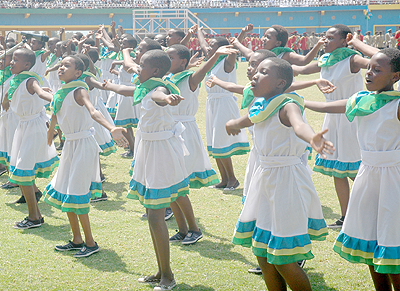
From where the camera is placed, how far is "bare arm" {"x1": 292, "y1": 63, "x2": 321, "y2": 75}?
5.11m

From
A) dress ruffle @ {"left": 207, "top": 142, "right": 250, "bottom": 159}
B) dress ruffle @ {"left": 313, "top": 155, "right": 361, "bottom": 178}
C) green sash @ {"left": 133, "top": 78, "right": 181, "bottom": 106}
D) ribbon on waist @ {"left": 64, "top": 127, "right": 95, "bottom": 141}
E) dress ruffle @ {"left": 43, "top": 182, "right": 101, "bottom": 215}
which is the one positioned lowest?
dress ruffle @ {"left": 43, "top": 182, "right": 101, "bottom": 215}

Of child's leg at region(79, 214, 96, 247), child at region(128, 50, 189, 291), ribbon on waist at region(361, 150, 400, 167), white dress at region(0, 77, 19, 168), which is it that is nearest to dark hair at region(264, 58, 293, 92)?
ribbon on waist at region(361, 150, 400, 167)

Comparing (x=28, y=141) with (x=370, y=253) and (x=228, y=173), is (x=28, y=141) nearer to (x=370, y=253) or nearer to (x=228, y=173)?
(x=228, y=173)

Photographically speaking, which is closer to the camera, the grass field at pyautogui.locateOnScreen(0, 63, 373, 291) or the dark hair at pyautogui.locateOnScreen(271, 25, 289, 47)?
the grass field at pyautogui.locateOnScreen(0, 63, 373, 291)

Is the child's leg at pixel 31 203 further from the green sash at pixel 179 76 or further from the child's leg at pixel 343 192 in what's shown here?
the child's leg at pixel 343 192

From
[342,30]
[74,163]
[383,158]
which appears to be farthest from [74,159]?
[342,30]

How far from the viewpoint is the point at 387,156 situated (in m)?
3.02

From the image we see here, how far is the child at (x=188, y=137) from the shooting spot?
187 inches

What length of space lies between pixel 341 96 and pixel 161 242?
2.68 metres

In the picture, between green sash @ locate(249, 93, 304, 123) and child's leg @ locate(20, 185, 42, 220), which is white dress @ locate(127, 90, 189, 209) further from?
child's leg @ locate(20, 185, 42, 220)

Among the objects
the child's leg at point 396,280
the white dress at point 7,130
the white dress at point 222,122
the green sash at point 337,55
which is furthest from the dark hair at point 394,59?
the white dress at point 7,130

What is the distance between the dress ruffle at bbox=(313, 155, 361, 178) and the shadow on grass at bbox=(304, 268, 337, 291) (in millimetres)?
1354

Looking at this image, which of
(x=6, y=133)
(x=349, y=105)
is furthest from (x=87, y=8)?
(x=349, y=105)

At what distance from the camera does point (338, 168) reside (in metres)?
5.02
